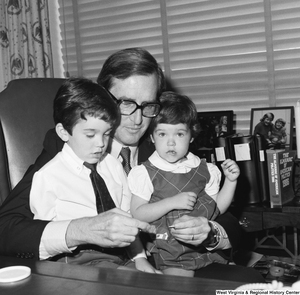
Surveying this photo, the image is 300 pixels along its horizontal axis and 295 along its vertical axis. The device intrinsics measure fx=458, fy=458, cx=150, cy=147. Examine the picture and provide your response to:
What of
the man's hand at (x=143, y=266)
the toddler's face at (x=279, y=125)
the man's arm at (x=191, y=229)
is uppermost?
the toddler's face at (x=279, y=125)

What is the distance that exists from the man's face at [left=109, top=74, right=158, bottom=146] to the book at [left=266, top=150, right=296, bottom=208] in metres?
0.85

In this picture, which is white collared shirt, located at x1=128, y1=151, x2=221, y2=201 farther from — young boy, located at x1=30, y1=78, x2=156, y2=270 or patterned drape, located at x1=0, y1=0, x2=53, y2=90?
patterned drape, located at x1=0, y1=0, x2=53, y2=90

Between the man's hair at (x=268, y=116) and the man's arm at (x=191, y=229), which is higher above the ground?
the man's hair at (x=268, y=116)

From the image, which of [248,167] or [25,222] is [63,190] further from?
[248,167]

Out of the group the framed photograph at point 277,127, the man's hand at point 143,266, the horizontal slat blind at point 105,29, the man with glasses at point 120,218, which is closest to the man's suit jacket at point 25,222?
the man with glasses at point 120,218

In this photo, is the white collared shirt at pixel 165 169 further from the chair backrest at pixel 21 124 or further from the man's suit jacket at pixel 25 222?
the chair backrest at pixel 21 124

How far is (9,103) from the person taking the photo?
6.49ft

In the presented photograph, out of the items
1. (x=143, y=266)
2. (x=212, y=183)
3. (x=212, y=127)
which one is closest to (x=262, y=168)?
(x=212, y=127)

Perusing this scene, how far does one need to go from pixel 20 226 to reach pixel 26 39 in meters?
2.16

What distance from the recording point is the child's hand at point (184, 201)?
1.54 meters

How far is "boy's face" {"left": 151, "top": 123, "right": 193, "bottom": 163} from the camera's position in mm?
1702

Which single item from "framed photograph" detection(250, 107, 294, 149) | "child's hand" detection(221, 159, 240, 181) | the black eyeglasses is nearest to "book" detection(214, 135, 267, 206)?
"framed photograph" detection(250, 107, 294, 149)

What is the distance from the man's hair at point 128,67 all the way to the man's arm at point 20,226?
440 mm

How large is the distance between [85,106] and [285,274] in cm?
141
